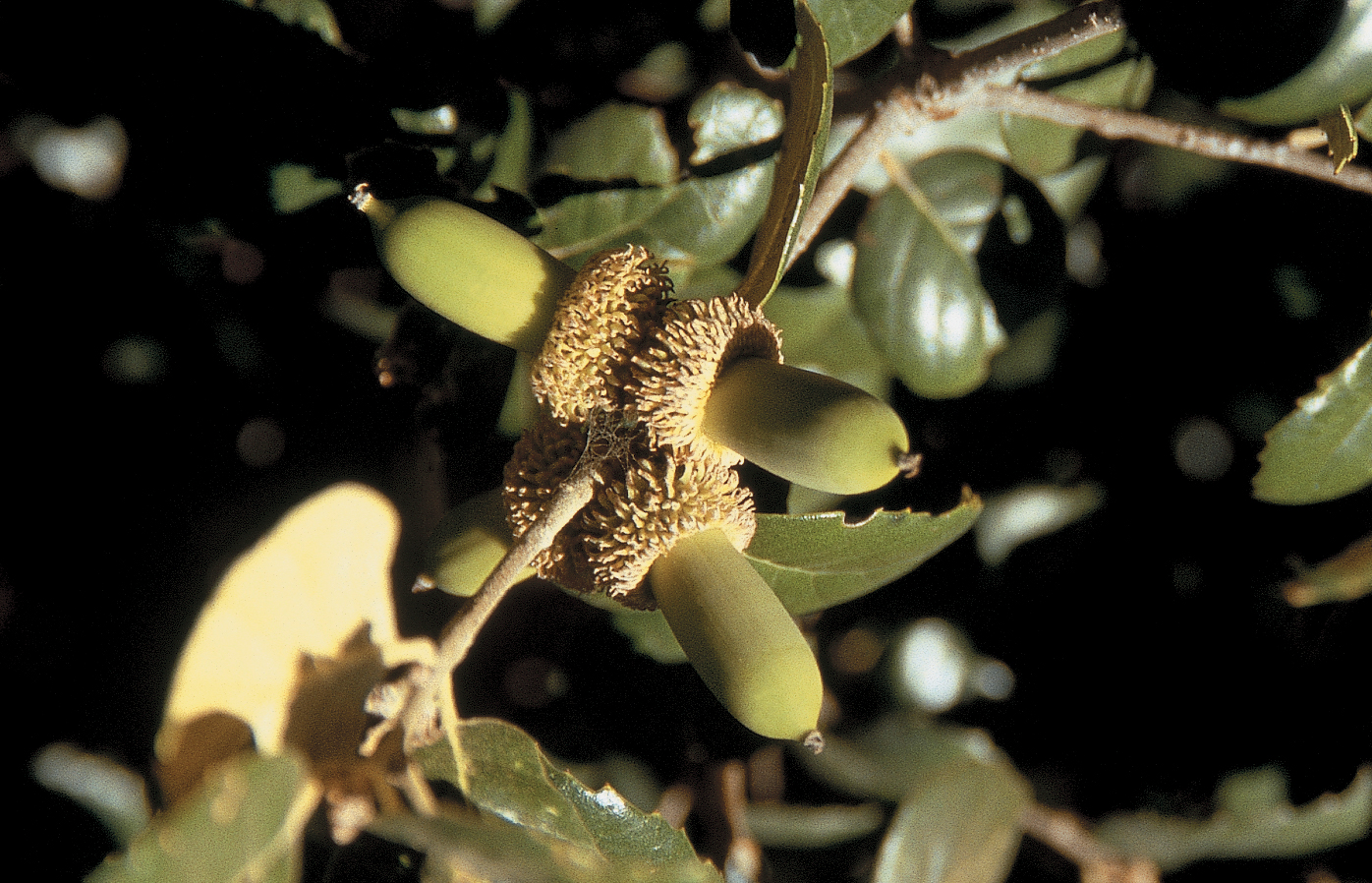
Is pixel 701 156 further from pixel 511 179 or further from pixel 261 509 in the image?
pixel 261 509

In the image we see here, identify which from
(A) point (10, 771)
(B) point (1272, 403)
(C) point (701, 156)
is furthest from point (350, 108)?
(B) point (1272, 403)

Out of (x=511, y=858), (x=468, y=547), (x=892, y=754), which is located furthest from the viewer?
(x=892, y=754)

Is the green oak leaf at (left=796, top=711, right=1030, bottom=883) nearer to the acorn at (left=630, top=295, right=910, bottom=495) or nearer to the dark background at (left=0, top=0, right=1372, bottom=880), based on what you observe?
the dark background at (left=0, top=0, right=1372, bottom=880)

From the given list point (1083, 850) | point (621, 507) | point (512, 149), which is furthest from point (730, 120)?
point (1083, 850)

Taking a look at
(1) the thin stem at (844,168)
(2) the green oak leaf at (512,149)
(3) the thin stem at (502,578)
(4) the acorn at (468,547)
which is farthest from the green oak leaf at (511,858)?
(2) the green oak leaf at (512,149)

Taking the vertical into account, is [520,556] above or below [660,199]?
below

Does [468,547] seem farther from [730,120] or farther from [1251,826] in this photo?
[1251,826]
